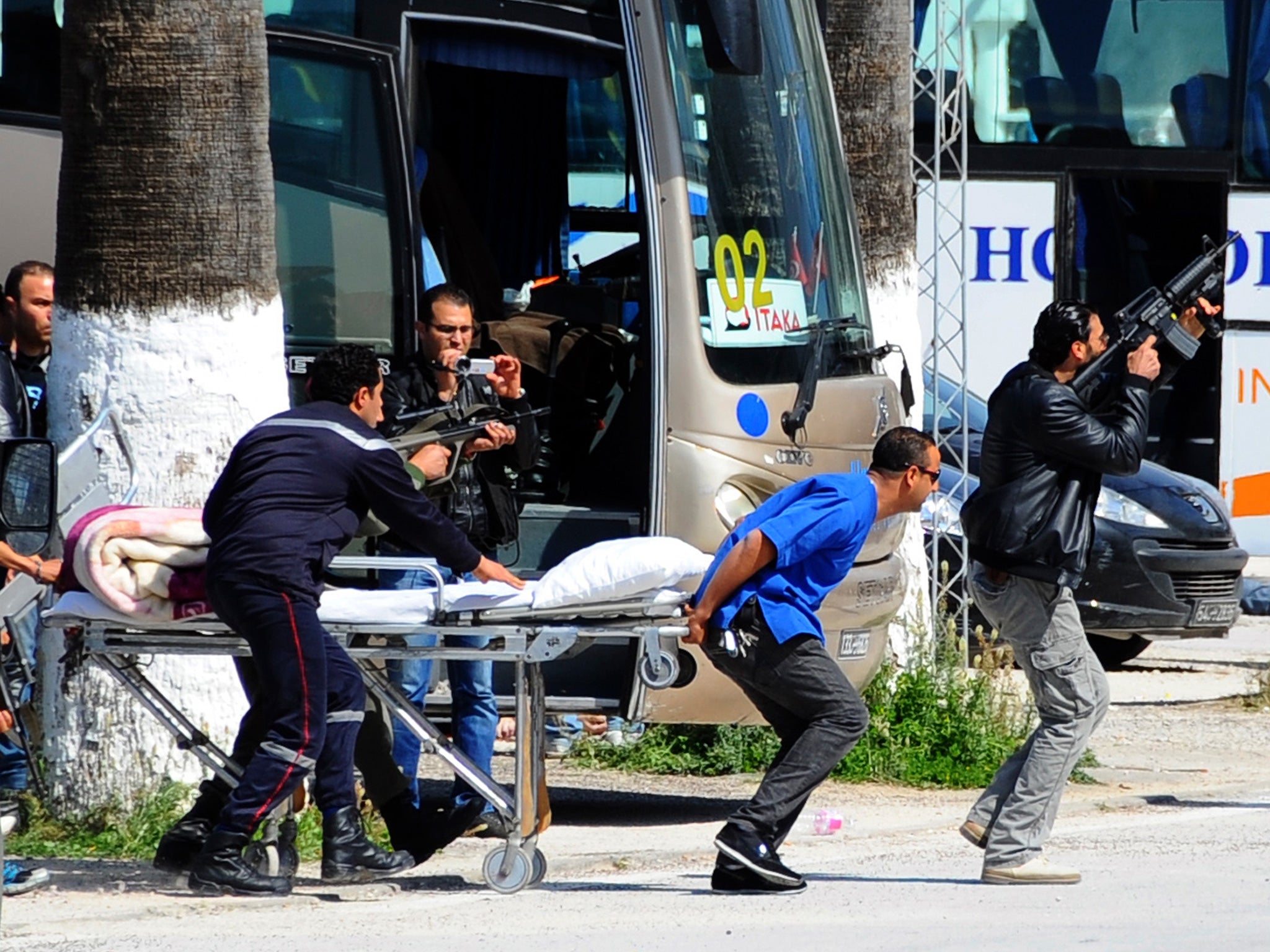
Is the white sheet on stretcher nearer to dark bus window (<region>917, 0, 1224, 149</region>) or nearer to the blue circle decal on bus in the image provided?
the blue circle decal on bus

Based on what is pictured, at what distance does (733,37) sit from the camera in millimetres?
7996

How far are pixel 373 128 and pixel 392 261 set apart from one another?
0.49m

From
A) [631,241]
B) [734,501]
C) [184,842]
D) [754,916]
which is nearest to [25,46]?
[631,241]

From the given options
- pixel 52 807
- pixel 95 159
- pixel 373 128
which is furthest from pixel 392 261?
pixel 52 807

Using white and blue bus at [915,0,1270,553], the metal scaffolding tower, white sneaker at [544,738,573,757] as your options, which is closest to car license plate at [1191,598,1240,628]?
the metal scaffolding tower

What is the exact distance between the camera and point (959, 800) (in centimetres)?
923

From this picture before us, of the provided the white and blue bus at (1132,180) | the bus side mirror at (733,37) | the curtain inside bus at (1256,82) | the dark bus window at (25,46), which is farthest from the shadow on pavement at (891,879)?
the curtain inside bus at (1256,82)

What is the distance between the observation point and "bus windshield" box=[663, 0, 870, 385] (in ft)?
27.5

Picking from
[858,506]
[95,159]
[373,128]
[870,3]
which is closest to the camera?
[858,506]

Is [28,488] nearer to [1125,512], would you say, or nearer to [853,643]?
[853,643]

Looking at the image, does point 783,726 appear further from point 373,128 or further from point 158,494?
point 373,128

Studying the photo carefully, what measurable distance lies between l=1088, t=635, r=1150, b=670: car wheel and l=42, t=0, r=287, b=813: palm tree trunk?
7.30 metres

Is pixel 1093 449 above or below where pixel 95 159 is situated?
below

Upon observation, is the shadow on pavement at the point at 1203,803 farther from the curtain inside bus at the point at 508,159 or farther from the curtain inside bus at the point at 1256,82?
the curtain inside bus at the point at 1256,82
